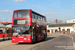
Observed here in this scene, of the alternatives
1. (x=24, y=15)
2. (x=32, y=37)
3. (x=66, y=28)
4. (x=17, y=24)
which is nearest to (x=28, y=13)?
(x=24, y=15)

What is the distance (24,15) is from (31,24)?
136cm

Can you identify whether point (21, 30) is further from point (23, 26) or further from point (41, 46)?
point (41, 46)

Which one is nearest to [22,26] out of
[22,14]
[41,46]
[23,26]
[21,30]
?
[23,26]

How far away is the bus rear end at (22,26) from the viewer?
15914mm

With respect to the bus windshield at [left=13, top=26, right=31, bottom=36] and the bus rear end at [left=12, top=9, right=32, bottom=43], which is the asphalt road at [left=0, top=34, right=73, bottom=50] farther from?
the bus windshield at [left=13, top=26, right=31, bottom=36]

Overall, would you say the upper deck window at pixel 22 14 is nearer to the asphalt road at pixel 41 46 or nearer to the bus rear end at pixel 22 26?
the bus rear end at pixel 22 26

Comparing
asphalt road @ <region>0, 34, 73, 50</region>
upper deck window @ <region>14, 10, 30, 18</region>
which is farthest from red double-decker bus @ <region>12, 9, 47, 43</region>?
asphalt road @ <region>0, 34, 73, 50</region>

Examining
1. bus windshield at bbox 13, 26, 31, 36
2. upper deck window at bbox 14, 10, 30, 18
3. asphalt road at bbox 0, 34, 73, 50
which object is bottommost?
asphalt road at bbox 0, 34, 73, 50

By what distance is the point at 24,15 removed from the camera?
16.0 m

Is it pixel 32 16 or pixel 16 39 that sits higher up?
pixel 32 16

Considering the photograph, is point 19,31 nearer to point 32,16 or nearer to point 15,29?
point 15,29

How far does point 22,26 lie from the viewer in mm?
16016

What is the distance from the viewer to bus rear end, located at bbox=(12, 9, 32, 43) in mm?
15914

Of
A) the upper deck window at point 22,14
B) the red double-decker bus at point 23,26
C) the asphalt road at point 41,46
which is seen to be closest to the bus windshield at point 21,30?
the red double-decker bus at point 23,26
